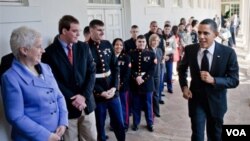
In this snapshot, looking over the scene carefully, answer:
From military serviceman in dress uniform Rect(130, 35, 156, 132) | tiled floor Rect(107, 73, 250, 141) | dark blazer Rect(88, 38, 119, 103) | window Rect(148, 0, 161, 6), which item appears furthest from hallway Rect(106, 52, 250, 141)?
window Rect(148, 0, 161, 6)

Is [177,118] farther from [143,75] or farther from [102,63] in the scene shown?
[102,63]

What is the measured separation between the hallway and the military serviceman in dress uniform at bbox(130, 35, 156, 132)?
0.77ft

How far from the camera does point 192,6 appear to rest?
13656 millimetres

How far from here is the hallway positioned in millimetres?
4223

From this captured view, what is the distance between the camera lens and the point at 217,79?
2.54 meters

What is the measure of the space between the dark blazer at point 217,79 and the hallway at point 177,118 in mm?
1521

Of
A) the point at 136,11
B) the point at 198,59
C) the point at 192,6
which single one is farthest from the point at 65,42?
the point at 192,6

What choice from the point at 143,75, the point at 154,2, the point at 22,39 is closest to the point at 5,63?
the point at 22,39

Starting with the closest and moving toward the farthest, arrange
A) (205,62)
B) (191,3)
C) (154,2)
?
(205,62) → (154,2) → (191,3)

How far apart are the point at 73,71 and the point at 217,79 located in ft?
4.27

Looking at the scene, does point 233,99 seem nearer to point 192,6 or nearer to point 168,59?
point 168,59

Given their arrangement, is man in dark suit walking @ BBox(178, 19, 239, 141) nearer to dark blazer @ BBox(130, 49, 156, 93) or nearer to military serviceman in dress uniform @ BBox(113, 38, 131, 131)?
military serviceman in dress uniform @ BBox(113, 38, 131, 131)

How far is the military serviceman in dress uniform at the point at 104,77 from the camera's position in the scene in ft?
11.2

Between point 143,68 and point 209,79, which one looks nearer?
point 209,79
